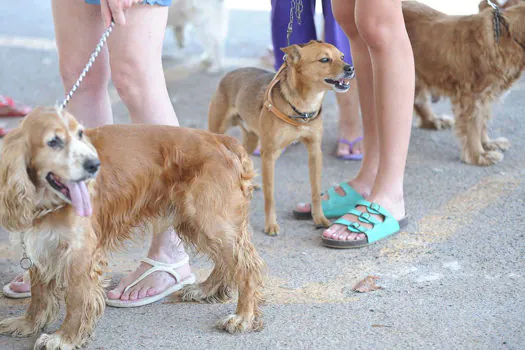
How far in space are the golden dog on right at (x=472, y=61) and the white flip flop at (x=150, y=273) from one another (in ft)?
7.83

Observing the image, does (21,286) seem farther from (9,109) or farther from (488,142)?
(488,142)

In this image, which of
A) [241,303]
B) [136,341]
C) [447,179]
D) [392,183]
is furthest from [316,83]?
[136,341]

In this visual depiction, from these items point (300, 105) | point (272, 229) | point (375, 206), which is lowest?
point (272, 229)

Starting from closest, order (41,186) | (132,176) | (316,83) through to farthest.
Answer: (41,186)
(132,176)
(316,83)

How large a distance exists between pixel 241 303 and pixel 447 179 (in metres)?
2.13

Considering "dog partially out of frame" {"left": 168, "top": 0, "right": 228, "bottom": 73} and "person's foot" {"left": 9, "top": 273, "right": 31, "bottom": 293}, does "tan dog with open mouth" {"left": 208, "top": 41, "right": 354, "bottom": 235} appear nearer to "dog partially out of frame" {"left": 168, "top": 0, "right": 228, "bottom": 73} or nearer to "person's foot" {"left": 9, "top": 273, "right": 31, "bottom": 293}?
"person's foot" {"left": 9, "top": 273, "right": 31, "bottom": 293}

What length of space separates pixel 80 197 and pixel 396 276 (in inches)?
59.9

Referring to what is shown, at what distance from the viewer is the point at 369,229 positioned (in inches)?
137

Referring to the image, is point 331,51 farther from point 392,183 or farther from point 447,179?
point 447,179

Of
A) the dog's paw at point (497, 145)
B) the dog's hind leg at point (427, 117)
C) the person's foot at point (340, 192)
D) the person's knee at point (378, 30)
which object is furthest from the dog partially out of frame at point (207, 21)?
the person's knee at point (378, 30)

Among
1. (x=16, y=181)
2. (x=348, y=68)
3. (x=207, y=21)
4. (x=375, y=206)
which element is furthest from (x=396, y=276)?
(x=207, y=21)

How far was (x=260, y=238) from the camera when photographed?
3678 mm

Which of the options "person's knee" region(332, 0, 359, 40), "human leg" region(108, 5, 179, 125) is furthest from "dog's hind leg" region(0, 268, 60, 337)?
"person's knee" region(332, 0, 359, 40)

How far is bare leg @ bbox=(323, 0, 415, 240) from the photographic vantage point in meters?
3.32
